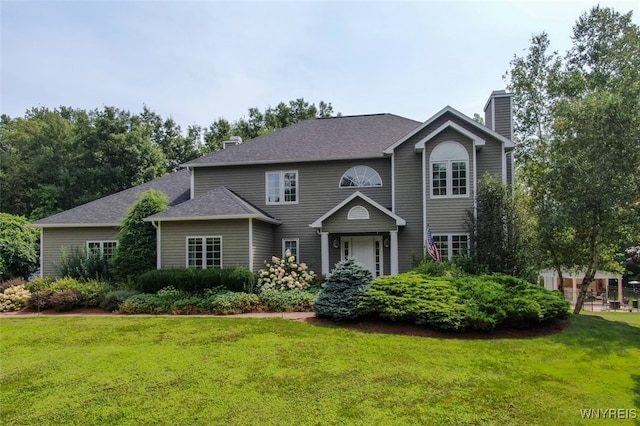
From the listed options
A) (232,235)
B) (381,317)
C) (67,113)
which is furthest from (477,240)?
(67,113)

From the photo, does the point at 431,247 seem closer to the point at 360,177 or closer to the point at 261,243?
the point at 360,177

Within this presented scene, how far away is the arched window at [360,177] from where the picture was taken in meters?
17.5

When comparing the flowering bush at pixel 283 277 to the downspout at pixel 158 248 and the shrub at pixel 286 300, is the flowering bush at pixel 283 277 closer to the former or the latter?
the shrub at pixel 286 300

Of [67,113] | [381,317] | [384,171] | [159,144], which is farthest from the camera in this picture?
[67,113]

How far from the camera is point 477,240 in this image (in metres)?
14.9

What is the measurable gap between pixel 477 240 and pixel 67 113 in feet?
151

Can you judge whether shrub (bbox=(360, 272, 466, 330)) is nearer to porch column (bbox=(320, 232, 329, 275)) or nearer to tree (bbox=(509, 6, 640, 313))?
porch column (bbox=(320, 232, 329, 275))

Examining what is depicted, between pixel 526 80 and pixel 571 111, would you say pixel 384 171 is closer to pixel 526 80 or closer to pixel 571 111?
pixel 571 111

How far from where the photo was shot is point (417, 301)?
1009cm

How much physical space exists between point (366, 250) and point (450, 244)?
3260 millimetres

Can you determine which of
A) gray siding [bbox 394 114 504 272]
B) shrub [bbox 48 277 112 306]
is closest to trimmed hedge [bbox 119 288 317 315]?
shrub [bbox 48 277 112 306]

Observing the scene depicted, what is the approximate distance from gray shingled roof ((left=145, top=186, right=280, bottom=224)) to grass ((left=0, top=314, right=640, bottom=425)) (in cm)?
565

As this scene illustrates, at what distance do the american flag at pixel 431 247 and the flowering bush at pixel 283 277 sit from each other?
4.38 metres

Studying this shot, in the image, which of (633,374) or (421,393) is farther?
(633,374)
